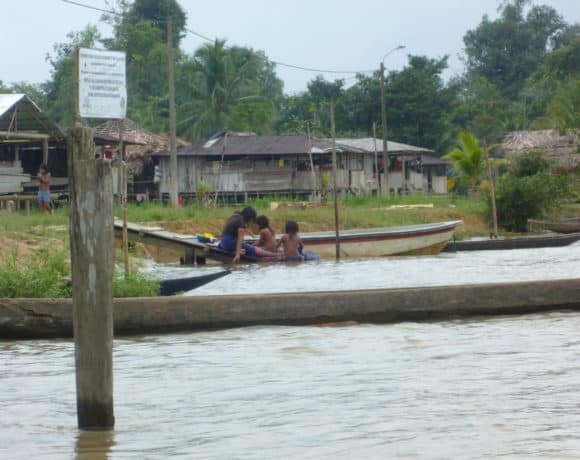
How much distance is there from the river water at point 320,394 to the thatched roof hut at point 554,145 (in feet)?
71.4

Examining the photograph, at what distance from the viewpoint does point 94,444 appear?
4719 millimetres

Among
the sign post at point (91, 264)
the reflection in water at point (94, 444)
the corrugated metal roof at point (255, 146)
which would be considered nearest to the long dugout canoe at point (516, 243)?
the corrugated metal roof at point (255, 146)

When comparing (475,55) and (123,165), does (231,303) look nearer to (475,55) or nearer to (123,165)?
(123,165)

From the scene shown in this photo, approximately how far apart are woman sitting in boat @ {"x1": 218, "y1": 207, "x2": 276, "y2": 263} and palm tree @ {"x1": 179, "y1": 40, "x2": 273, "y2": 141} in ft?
69.9

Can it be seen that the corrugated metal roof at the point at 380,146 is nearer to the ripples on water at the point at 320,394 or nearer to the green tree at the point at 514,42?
the green tree at the point at 514,42

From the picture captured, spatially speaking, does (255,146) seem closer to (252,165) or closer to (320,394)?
(252,165)

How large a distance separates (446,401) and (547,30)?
52552 millimetres

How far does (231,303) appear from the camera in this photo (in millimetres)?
7332

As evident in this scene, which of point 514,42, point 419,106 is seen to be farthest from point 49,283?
point 514,42

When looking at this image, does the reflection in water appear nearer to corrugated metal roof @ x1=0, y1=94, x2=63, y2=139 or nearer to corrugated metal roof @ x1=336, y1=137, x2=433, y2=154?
corrugated metal roof @ x1=0, y1=94, x2=63, y2=139

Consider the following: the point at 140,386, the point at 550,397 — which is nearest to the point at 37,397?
the point at 140,386

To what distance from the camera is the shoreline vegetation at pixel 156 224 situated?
27.1ft

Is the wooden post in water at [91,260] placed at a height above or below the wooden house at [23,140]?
below

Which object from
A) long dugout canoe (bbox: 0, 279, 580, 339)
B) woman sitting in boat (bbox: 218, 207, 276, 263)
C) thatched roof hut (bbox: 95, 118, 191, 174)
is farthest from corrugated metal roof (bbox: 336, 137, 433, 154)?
long dugout canoe (bbox: 0, 279, 580, 339)
